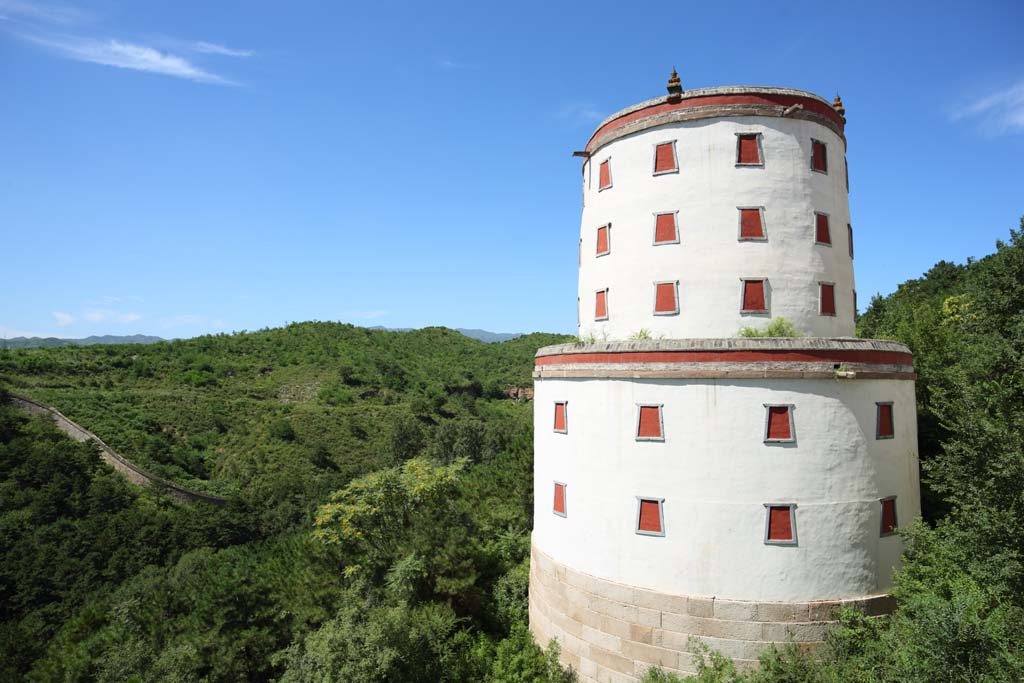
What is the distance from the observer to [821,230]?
18703mm

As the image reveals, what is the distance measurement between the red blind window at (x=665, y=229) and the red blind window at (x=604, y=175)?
2.61 meters

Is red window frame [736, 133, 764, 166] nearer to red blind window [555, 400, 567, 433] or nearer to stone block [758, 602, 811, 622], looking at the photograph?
red blind window [555, 400, 567, 433]

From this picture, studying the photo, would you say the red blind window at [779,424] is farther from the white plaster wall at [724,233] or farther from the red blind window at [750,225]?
the red blind window at [750,225]

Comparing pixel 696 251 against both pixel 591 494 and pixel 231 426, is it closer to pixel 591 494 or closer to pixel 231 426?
pixel 591 494

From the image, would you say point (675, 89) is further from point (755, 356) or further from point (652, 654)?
point (652, 654)

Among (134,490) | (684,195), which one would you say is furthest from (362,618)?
(134,490)

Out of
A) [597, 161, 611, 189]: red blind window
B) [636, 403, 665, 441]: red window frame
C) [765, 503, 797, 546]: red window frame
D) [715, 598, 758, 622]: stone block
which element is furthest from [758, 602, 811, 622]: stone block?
[597, 161, 611, 189]: red blind window

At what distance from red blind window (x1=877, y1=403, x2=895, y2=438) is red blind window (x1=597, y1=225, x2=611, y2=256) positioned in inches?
389

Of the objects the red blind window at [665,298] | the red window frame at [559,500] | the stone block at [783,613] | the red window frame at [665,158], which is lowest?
the stone block at [783,613]

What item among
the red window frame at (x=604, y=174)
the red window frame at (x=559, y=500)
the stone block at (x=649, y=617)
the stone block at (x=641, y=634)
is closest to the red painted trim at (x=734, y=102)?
the red window frame at (x=604, y=174)

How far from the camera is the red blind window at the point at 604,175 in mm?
20309

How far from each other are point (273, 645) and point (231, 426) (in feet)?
191

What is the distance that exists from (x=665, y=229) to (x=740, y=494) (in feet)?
27.8

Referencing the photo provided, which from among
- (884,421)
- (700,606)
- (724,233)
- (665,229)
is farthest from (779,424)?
(665,229)
